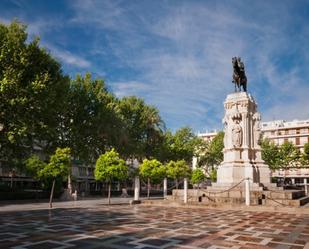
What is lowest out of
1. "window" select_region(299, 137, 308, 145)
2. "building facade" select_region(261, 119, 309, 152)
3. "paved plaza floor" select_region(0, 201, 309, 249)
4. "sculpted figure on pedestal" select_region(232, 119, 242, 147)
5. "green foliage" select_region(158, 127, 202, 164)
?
"paved plaza floor" select_region(0, 201, 309, 249)

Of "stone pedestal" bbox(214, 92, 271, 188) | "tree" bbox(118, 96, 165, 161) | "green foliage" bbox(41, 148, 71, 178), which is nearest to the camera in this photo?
"green foliage" bbox(41, 148, 71, 178)

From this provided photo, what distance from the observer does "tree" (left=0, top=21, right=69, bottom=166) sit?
2767 centimetres

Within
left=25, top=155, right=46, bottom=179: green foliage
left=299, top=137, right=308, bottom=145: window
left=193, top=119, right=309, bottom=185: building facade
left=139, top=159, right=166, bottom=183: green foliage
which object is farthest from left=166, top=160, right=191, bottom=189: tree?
left=299, top=137, right=308, bottom=145: window

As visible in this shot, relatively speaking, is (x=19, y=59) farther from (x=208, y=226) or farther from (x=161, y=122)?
(x=161, y=122)

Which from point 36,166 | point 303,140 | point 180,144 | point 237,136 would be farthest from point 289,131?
point 36,166

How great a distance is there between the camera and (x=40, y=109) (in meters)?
29.8

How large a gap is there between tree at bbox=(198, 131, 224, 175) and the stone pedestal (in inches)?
1648

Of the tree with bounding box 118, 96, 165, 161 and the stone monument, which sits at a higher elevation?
the tree with bounding box 118, 96, 165, 161

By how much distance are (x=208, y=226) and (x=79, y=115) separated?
28.9 metres

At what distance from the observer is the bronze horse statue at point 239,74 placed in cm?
2750

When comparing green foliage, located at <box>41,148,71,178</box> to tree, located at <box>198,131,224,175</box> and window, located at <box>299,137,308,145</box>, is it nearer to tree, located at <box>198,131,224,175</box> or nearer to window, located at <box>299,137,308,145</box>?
tree, located at <box>198,131,224,175</box>

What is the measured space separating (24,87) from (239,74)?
1778 centimetres

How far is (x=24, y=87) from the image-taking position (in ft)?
93.8

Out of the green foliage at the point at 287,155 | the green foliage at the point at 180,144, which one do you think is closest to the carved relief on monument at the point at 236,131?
the green foliage at the point at 180,144
